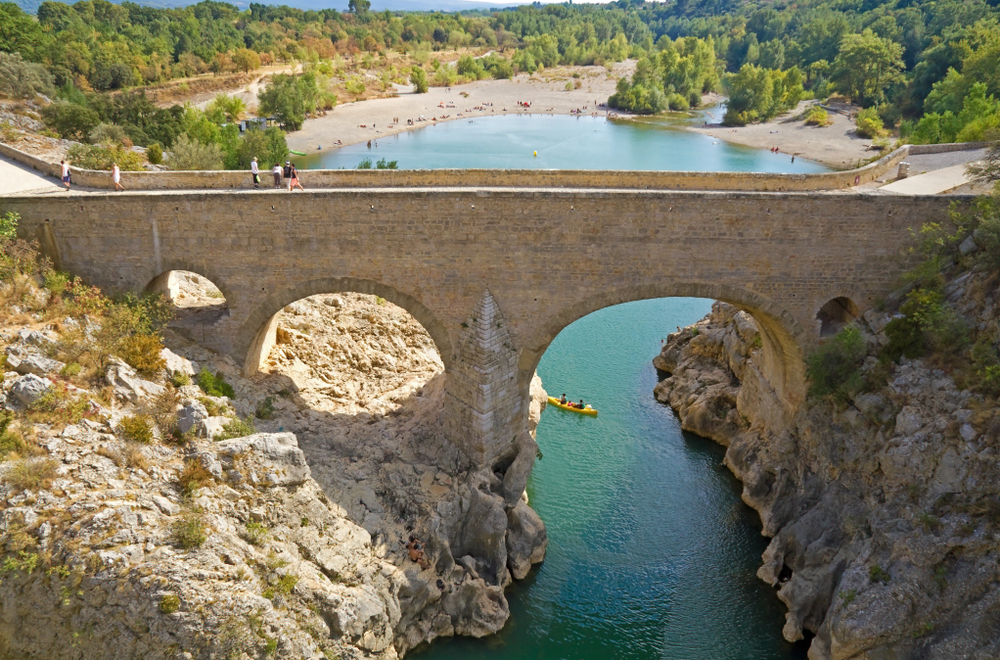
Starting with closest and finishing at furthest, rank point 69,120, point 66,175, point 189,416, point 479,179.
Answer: point 189,416
point 66,175
point 479,179
point 69,120

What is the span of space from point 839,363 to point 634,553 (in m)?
6.06

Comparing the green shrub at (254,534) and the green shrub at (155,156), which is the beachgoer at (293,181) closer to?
the green shrub at (254,534)

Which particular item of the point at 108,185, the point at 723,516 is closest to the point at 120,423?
the point at 108,185

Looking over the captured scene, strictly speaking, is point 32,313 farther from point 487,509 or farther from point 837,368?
point 837,368

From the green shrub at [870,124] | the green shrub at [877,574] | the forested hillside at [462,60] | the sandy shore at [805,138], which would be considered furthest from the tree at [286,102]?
the green shrub at [877,574]

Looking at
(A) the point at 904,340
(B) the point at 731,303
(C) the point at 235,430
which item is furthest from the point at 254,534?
(A) the point at 904,340

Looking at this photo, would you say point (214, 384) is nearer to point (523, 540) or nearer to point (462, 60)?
point (523, 540)

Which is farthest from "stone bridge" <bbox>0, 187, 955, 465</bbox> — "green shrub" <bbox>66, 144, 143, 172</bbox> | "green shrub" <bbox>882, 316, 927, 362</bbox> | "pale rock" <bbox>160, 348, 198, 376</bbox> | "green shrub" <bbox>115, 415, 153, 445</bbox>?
"green shrub" <bbox>66, 144, 143, 172</bbox>

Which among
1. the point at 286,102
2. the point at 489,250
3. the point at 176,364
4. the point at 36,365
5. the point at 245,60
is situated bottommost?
the point at 176,364

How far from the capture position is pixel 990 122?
19438 mm

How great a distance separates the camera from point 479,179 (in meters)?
15.3

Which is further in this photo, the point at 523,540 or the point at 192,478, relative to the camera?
the point at 523,540

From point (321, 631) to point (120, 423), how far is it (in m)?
4.84

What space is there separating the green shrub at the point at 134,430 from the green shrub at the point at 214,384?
1.86m
